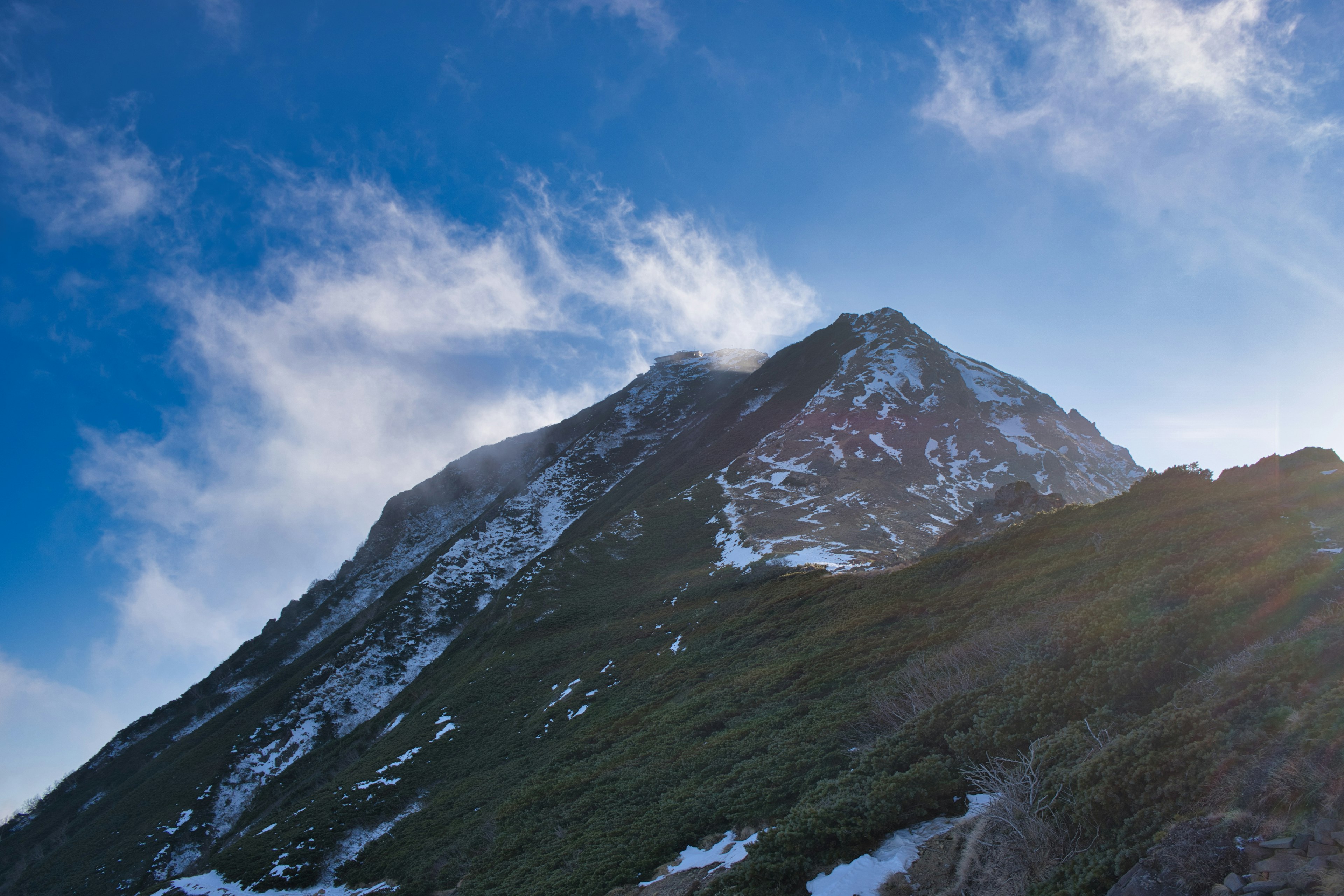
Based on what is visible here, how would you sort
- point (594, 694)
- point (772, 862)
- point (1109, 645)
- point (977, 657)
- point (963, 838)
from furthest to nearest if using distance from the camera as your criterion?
point (594, 694)
point (977, 657)
point (1109, 645)
point (772, 862)
point (963, 838)

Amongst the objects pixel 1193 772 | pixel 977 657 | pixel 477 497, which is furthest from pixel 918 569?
pixel 477 497

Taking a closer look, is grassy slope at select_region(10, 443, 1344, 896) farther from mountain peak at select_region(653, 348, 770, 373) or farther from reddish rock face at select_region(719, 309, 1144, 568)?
mountain peak at select_region(653, 348, 770, 373)

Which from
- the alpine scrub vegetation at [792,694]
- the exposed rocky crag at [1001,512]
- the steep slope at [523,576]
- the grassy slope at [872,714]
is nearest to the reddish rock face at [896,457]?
the steep slope at [523,576]

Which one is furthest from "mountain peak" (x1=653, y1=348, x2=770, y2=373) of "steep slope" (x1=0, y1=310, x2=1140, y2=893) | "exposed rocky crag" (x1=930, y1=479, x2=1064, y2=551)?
"exposed rocky crag" (x1=930, y1=479, x2=1064, y2=551)

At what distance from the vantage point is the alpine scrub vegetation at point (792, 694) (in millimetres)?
8336

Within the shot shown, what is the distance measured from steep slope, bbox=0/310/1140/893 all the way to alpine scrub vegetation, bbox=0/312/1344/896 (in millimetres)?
459

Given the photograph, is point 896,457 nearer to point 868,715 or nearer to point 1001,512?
point 1001,512

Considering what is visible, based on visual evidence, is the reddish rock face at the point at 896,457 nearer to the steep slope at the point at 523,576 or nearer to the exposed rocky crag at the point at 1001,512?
the steep slope at the point at 523,576

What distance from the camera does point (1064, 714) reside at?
10883 millimetres

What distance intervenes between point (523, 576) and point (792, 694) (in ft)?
163

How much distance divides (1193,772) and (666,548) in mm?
52590

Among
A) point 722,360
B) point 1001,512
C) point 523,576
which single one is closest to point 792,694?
point 1001,512

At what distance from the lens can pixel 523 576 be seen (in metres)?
66.5

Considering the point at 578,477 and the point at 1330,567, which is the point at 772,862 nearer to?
the point at 1330,567
